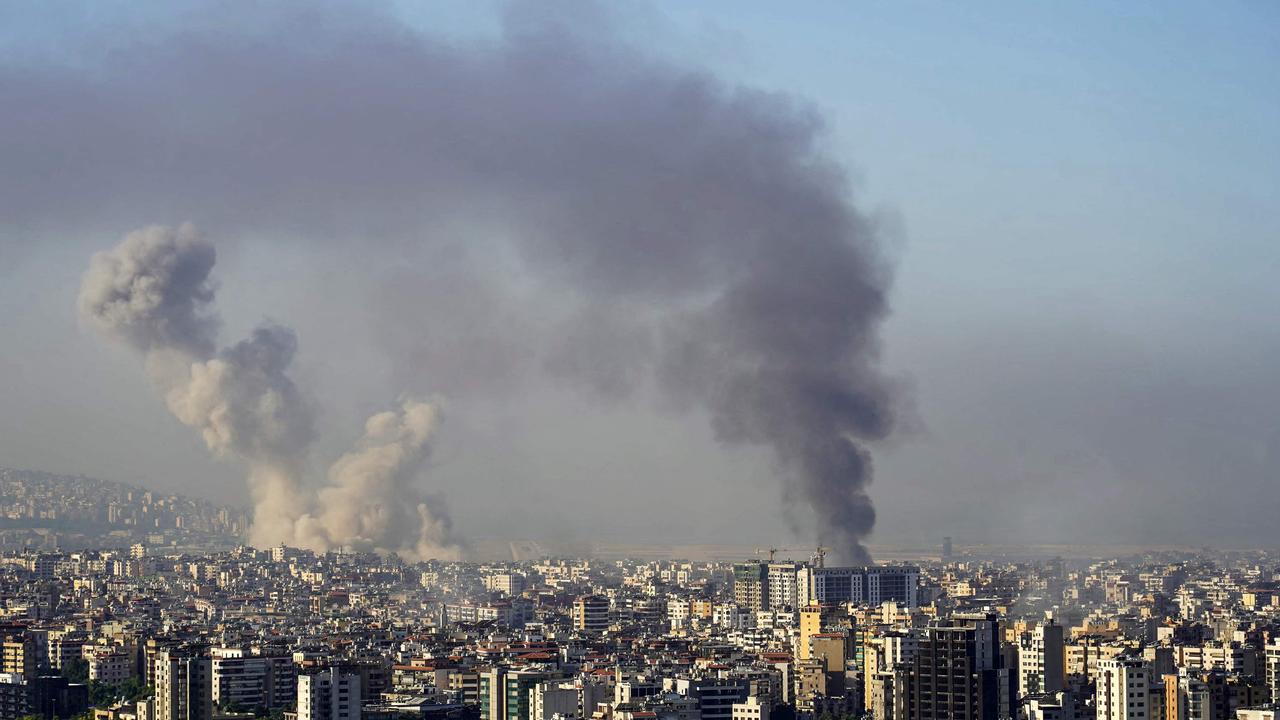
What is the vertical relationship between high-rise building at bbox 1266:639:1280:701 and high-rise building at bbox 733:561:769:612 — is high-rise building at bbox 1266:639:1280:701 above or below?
below

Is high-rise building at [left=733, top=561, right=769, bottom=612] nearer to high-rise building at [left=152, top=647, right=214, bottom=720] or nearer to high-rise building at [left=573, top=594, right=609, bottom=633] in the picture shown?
high-rise building at [left=573, top=594, right=609, bottom=633]

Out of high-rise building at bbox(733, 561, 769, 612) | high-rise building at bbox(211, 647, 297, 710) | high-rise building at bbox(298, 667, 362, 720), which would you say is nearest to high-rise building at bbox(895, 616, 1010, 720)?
high-rise building at bbox(298, 667, 362, 720)

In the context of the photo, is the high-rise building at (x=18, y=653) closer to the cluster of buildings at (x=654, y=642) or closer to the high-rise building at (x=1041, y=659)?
the cluster of buildings at (x=654, y=642)

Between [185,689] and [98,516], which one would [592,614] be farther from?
[98,516]

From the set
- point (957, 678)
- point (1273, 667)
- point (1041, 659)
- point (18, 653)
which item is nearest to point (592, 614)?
point (18, 653)

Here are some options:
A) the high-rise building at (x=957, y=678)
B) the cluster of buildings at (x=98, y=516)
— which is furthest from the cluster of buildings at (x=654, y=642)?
the cluster of buildings at (x=98, y=516)

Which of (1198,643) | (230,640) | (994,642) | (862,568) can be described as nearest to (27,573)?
(862,568)
